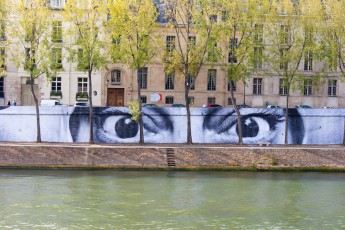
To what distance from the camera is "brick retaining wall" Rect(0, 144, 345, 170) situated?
53.1 metres

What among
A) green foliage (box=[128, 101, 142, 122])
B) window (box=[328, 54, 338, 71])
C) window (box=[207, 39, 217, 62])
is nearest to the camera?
green foliage (box=[128, 101, 142, 122])

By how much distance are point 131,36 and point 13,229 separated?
26177 mm

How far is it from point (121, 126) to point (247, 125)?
9.96 metres

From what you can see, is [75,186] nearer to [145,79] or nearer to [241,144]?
[241,144]

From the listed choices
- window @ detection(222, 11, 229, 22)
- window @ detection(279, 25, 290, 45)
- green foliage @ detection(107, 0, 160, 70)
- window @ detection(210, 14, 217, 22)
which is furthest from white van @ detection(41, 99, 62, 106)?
window @ detection(279, 25, 290, 45)

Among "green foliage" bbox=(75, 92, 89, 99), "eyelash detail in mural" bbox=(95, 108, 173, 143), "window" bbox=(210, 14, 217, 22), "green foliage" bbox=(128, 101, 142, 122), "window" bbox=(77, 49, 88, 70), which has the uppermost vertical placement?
"window" bbox=(210, 14, 217, 22)

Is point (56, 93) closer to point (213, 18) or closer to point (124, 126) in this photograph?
point (124, 126)

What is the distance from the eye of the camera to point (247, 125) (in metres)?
59.8

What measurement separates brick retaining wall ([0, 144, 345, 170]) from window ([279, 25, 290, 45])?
9.12m

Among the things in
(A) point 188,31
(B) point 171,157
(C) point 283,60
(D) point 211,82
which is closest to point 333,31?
(C) point 283,60

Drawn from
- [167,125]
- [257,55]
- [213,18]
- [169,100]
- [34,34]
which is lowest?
[167,125]

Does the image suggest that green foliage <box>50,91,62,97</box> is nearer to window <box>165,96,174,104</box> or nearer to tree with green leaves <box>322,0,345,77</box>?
window <box>165,96,174,104</box>

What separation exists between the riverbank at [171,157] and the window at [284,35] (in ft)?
29.9

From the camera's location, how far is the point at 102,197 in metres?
41.4
